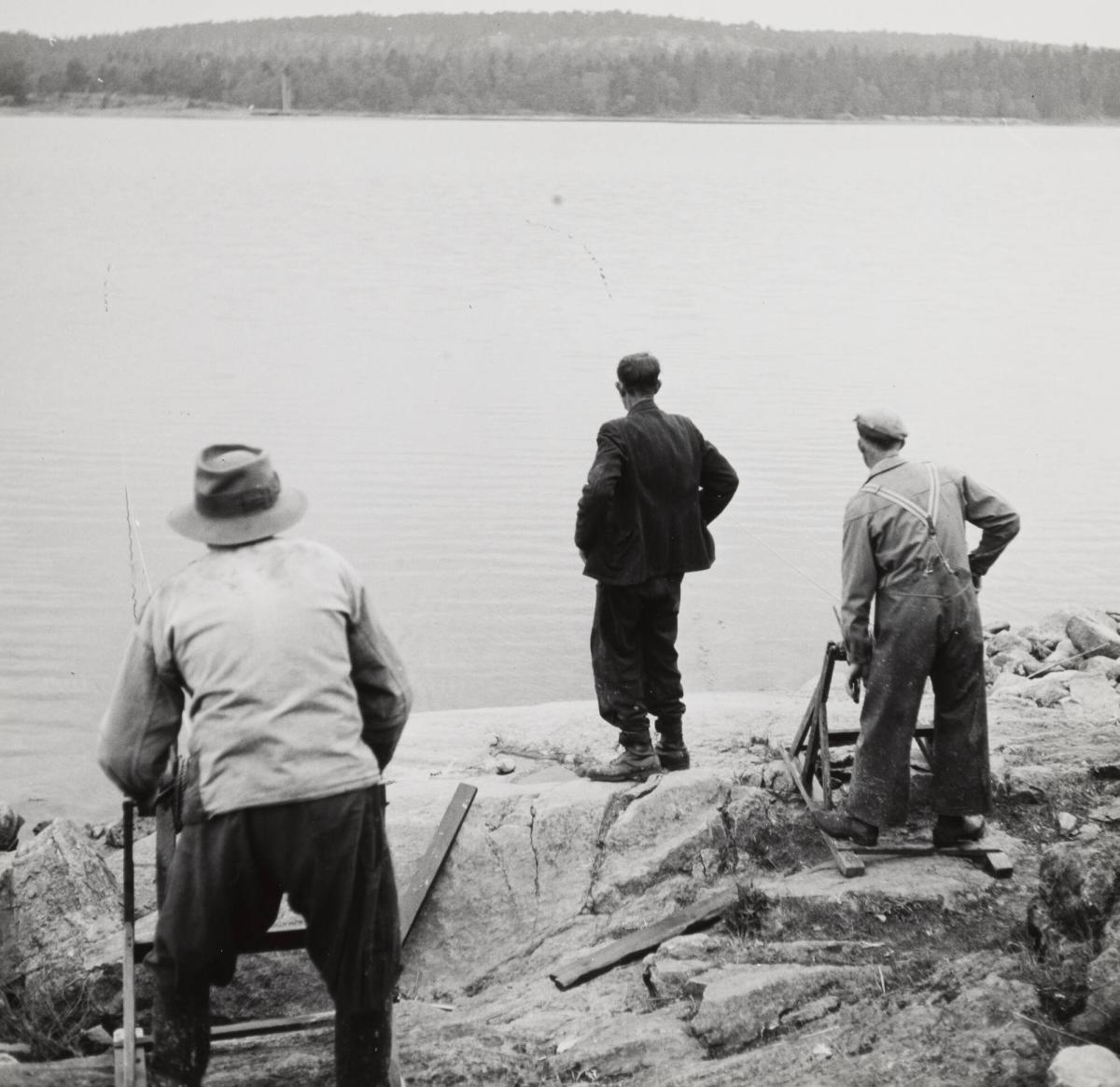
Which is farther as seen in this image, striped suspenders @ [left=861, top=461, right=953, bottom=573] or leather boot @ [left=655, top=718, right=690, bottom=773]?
leather boot @ [left=655, top=718, right=690, bottom=773]

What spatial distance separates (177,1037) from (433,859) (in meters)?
2.26

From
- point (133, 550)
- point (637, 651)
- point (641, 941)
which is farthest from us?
point (133, 550)

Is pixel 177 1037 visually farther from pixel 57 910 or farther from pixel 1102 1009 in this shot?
pixel 1102 1009

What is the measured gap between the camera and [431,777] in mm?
7586

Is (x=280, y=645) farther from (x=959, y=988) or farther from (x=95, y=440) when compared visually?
(x=95, y=440)

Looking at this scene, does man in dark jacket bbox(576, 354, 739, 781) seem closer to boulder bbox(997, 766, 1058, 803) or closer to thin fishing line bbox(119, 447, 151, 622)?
boulder bbox(997, 766, 1058, 803)

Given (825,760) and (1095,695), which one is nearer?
(825,760)

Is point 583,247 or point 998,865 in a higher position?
point 583,247

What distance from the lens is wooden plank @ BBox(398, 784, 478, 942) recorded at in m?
5.76

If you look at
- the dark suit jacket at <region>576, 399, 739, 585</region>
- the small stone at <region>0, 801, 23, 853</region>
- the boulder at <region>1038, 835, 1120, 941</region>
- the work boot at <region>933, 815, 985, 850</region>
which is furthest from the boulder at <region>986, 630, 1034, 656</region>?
the small stone at <region>0, 801, 23, 853</region>

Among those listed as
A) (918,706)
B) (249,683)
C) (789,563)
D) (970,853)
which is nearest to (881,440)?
(918,706)

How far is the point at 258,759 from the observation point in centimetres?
364

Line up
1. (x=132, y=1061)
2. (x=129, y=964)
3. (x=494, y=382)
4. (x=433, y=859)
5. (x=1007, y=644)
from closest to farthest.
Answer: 1. (x=132, y=1061)
2. (x=129, y=964)
3. (x=433, y=859)
4. (x=1007, y=644)
5. (x=494, y=382)

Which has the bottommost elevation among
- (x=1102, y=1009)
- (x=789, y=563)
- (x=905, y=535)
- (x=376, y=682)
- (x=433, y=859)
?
(x=789, y=563)
